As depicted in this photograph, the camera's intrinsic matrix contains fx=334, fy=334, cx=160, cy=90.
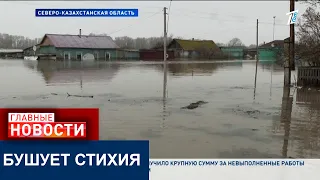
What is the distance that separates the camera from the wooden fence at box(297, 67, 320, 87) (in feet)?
51.6

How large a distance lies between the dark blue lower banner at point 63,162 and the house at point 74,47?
194 feet

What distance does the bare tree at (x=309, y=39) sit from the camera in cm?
1688

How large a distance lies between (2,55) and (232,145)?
69.3m

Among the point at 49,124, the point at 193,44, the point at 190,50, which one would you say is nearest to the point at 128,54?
the point at 190,50

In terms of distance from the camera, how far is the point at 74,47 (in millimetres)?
62281

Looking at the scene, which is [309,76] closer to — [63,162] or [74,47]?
[63,162]

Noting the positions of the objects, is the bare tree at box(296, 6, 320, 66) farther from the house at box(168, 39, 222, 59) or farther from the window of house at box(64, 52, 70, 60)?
the house at box(168, 39, 222, 59)

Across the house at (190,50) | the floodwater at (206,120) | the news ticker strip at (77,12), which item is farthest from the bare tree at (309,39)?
the house at (190,50)

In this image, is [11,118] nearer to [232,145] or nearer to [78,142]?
[78,142]

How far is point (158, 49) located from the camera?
76.4 m

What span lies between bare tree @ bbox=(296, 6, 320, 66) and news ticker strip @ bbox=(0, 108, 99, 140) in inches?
609

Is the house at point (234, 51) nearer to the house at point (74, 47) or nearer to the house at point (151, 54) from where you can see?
the house at point (151, 54)

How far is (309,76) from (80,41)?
5304cm

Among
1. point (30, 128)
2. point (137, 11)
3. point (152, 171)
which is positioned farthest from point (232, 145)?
point (30, 128)
